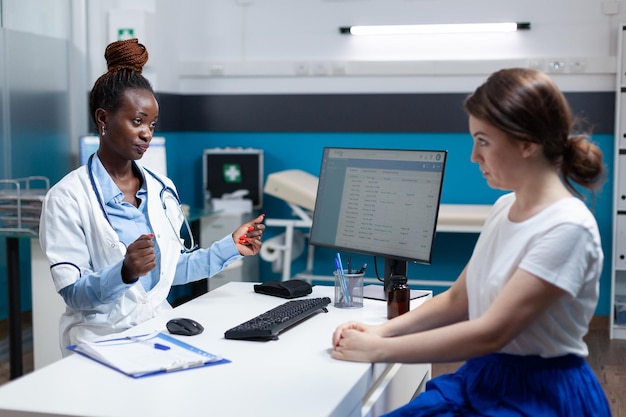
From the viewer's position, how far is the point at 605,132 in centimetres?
489

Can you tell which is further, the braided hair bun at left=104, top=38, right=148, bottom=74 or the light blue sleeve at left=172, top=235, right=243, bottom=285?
the light blue sleeve at left=172, top=235, right=243, bottom=285

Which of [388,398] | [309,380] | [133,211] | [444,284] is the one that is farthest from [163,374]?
[444,284]

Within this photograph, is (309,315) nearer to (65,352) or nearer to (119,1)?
(65,352)

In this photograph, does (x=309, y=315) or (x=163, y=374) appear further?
(x=309, y=315)

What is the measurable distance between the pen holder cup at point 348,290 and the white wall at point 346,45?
3.03m

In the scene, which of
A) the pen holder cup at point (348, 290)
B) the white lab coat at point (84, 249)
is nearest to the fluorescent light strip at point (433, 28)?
the pen holder cup at point (348, 290)

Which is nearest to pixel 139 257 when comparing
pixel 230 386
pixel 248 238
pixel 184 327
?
pixel 184 327

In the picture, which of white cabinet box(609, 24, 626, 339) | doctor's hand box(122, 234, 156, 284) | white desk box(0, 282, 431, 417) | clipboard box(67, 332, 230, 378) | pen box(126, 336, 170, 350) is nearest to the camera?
white desk box(0, 282, 431, 417)

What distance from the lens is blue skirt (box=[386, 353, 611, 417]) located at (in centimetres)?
151

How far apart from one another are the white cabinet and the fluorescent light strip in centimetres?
66

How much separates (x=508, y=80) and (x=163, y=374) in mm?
858

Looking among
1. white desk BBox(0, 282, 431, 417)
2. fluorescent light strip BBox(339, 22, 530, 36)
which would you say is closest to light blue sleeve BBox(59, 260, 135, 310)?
white desk BBox(0, 282, 431, 417)

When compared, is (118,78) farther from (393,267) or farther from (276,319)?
(393,267)

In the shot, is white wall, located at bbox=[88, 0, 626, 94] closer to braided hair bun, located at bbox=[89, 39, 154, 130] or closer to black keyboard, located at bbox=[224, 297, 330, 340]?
braided hair bun, located at bbox=[89, 39, 154, 130]
